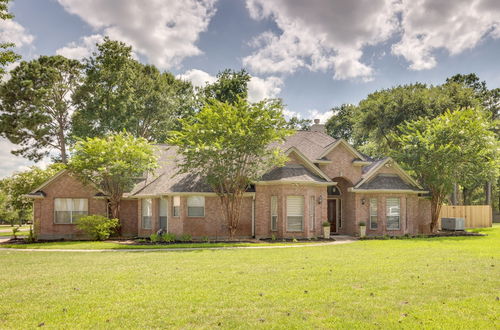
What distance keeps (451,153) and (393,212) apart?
5.78 meters

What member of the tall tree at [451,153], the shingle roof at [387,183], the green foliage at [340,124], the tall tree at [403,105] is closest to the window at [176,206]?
the shingle roof at [387,183]

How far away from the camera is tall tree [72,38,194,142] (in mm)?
40938

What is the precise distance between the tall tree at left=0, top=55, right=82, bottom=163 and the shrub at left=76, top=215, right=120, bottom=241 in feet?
69.8

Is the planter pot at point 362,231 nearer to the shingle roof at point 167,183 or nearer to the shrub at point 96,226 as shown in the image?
the shingle roof at point 167,183

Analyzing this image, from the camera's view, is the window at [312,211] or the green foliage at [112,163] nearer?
the window at [312,211]

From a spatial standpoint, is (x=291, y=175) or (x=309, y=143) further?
(x=309, y=143)

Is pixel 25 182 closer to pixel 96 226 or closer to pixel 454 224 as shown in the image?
pixel 96 226

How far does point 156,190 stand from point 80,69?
977 inches

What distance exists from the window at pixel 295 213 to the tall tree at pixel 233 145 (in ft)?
8.24

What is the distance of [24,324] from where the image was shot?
6.81m

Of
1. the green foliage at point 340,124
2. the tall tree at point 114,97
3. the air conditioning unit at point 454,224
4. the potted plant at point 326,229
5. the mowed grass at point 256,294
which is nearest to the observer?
the mowed grass at point 256,294

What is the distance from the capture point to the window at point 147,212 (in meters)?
26.3

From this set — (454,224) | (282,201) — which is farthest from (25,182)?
(454,224)

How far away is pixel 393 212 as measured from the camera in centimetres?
2686
